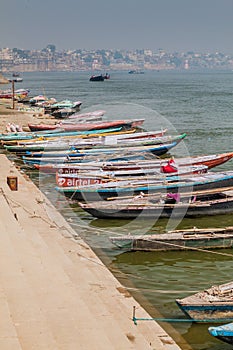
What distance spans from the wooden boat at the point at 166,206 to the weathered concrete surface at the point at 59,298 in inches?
88.7

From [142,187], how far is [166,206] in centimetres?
224

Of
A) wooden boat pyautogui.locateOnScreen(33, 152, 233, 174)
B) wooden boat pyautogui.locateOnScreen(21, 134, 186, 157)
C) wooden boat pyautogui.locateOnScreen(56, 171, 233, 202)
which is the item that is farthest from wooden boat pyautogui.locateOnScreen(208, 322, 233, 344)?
wooden boat pyautogui.locateOnScreen(21, 134, 186, 157)

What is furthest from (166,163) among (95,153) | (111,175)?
(95,153)

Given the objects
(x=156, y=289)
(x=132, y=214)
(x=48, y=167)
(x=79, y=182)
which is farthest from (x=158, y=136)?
(x=156, y=289)

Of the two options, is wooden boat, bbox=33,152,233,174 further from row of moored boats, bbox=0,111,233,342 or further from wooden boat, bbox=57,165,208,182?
wooden boat, bbox=57,165,208,182

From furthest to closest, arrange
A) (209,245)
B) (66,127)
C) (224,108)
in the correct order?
(224,108) < (66,127) < (209,245)

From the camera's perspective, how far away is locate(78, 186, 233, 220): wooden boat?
842 inches

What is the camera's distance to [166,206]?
849 inches

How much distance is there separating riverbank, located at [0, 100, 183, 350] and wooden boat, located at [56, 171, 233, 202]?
3.68 metres

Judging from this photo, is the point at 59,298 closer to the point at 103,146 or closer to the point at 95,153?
the point at 95,153

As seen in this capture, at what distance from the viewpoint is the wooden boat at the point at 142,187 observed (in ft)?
76.8

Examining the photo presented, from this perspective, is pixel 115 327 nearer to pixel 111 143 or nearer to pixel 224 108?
pixel 111 143

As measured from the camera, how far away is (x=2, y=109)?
63875 mm

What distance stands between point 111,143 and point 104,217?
14513 millimetres
